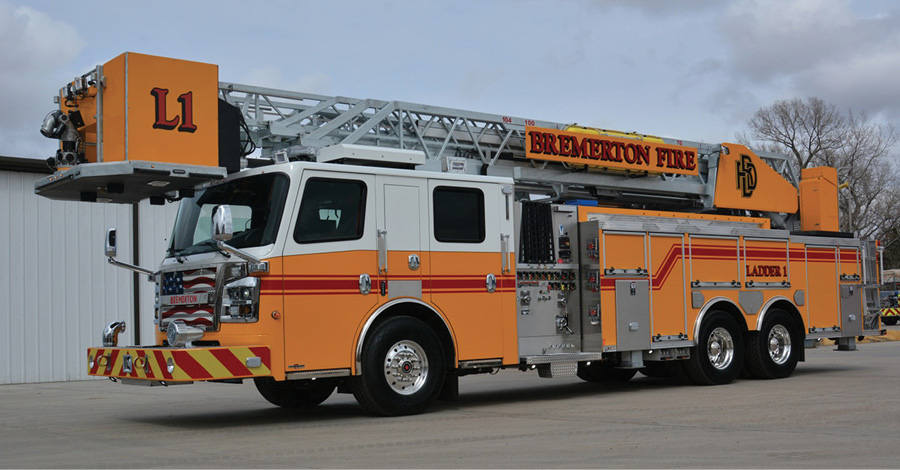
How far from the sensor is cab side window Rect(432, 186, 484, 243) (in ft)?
34.2

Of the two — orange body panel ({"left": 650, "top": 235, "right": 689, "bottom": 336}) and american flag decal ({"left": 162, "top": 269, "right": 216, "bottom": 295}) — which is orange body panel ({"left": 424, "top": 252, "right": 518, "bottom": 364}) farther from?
orange body panel ({"left": 650, "top": 235, "right": 689, "bottom": 336})

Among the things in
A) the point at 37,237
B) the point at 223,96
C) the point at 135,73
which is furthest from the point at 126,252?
the point at 135,73

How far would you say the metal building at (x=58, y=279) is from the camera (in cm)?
1744

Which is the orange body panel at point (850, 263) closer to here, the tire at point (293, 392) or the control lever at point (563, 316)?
the control lever at point (563, 316)

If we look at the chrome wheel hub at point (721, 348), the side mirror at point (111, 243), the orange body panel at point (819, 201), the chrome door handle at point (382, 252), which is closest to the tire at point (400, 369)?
the chrome door handle at point (382, 252)

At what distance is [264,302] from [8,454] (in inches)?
98.3

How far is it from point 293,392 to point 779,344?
7319mm

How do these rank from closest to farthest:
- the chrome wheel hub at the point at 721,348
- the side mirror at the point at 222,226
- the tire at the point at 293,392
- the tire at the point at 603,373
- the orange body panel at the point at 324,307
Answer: the side mirror at the point at 222,226, the orange body panel at the point at 324,307, the tire at the point at 293,392, the chrome wheel hub at the point at 721,348, the tire at the point at 603,373

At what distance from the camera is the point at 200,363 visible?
340 inches

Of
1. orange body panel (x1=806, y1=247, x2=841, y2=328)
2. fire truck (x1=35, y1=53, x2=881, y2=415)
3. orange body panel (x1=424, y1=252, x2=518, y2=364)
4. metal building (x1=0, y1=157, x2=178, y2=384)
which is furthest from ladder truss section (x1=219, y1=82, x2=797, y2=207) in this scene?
metal building (x1=0, y1=157, x2=178, y2=384)

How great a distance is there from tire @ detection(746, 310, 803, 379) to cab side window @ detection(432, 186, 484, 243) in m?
5.17

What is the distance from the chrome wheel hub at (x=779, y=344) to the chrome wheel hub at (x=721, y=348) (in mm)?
970

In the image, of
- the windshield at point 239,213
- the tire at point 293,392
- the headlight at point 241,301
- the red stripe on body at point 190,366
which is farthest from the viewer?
the tire at point 293,392

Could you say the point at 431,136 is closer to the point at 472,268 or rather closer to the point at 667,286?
the point at 472,268
